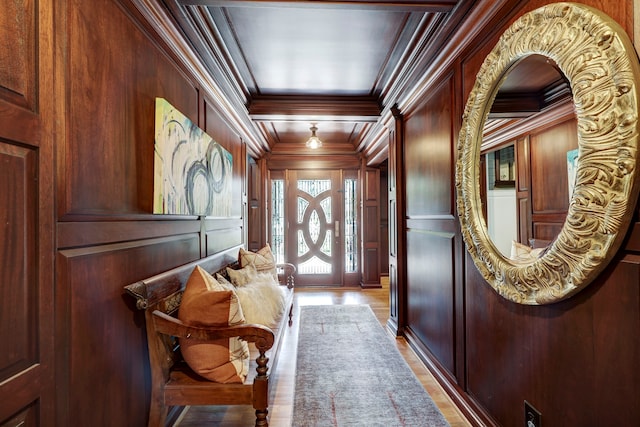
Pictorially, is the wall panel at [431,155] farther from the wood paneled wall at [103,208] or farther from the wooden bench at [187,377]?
the wood paneled wall at [103,208]

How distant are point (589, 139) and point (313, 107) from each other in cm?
304

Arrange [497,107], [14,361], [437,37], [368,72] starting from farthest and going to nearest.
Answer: [368,72] → [437,37] → [497,107] → [14,361]

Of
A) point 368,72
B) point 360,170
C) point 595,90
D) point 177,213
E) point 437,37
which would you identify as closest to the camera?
point 595,90

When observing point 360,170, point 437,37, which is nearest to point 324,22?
point 437,37

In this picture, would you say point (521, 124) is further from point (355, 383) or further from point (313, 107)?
point (313, 107)

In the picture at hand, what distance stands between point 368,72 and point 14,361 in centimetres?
313

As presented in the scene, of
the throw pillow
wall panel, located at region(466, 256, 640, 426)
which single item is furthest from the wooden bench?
wall panel, located at region(466, 256, 640, 426)

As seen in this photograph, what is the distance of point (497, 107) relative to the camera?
5.69 feet

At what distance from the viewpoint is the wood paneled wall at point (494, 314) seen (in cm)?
108

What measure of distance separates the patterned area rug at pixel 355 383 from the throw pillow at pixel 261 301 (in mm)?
533

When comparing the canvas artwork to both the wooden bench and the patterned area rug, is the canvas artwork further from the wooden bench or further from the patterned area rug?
the patterned area rug

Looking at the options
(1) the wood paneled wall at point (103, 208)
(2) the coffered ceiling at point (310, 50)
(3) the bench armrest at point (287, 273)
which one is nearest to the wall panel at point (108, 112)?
(1) the wood paneled wall at point (103, 208)

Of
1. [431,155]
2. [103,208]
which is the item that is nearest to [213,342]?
[103,208]

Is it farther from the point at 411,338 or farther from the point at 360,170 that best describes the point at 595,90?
the point at 360,170
